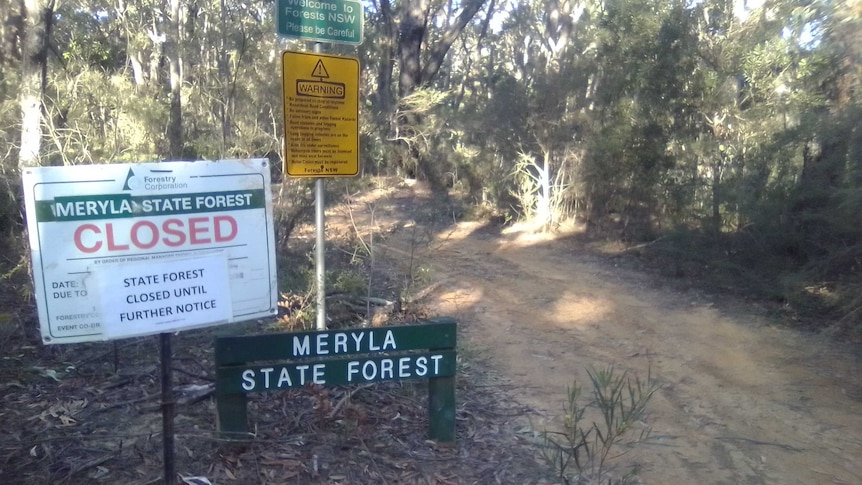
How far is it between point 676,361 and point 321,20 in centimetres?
486

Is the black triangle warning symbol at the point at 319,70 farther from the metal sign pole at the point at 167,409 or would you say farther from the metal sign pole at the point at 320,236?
the metal sign pole at the point at 167,409

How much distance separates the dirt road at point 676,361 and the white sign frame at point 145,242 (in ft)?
9.52

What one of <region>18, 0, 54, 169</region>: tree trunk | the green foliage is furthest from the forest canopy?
the green foliage

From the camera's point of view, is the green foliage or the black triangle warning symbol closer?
the green foliage

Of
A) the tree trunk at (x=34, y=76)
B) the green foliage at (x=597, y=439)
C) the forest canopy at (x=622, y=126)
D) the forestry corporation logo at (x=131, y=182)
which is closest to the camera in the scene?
the forestry corporation logo at (x=131, y=182)

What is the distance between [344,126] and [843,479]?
428 centimetres

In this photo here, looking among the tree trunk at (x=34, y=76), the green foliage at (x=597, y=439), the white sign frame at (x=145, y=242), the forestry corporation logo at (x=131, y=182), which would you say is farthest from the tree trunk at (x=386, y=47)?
the forestry corporation logo at (x=131, y=182)

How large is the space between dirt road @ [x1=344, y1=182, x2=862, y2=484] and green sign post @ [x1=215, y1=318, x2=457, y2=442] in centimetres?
128

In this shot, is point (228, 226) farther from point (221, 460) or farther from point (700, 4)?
point (700, 4)

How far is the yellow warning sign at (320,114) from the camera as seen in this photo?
5.31 metres

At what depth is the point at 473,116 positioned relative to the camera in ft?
56.7

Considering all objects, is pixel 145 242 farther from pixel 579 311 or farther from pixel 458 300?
pixel 579 311

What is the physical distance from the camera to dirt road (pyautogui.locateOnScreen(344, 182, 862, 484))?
5.26 metres

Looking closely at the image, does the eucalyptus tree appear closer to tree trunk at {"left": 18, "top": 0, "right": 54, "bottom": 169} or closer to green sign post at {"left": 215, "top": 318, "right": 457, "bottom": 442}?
tree trunk at {"left": 18, "top": 0, "right": 54, "bottom": 169}
